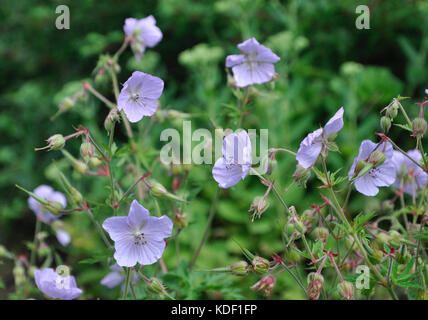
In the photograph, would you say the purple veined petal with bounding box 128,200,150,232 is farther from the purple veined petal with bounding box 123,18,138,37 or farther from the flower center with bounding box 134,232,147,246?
the purple veined petal with bounding box 123,18,138,37

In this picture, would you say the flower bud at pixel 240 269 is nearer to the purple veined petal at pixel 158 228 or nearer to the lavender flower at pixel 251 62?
the purple veined petal at pixel 158 228

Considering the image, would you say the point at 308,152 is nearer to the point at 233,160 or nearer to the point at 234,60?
the point at 233,160

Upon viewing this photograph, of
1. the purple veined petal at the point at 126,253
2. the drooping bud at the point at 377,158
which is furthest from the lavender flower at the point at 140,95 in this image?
the drooping bud at the point at 377,158

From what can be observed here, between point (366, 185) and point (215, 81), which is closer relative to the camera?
point (366, 185)

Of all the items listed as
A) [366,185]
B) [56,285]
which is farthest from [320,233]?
[56,285]

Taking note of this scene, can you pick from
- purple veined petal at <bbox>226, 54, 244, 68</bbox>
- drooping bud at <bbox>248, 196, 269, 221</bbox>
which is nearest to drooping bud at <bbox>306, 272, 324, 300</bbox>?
drooping bud at <bbox>248, 196, 269, 221</bbox>
